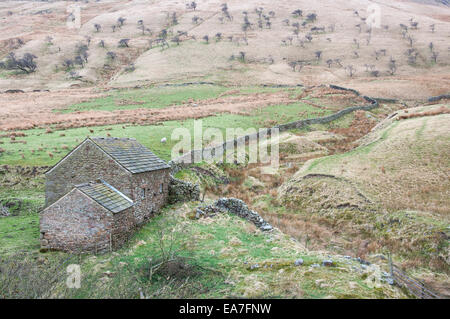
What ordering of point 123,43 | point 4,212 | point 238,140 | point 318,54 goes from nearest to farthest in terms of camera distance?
point 4,212, point 238,140, point 318,54, point 123,43

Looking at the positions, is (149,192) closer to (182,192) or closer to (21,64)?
(182,192)

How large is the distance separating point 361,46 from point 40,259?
14131cm

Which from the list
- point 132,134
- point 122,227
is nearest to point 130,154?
point 122,227

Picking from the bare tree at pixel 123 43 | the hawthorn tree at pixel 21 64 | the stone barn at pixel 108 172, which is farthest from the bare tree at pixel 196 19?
the stone barn at pixel 108 172

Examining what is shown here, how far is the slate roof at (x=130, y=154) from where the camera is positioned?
53.7ft

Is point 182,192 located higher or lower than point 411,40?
lower

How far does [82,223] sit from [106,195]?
174cm

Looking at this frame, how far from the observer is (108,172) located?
53.4ft

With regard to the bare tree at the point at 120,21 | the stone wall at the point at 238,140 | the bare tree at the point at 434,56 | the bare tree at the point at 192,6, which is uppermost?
the bare tree at the point at 192,6

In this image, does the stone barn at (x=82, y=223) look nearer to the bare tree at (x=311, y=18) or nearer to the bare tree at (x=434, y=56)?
the bare tree at (x=434, y=56)

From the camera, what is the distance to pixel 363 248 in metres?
15.7

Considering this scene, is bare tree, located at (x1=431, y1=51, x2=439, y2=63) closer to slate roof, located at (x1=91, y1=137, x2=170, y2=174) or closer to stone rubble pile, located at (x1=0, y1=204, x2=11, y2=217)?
slate roof, located at (x1=91, y1=137, x2=170, y2=174)

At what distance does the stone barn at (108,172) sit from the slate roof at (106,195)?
50 cm

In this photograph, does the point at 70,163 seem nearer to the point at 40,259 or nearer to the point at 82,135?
the point at 40,259
